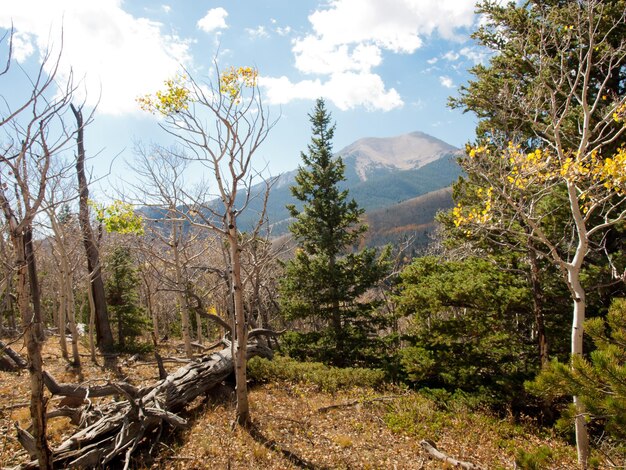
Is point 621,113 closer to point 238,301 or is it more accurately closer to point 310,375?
point 238,301

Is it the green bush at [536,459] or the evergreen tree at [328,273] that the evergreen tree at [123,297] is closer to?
the evergreen tree at [328,273]

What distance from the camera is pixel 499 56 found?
10.6m

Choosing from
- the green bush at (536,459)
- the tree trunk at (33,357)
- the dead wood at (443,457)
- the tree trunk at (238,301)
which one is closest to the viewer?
the green bush at (536,459)

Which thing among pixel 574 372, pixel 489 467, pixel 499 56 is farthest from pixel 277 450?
pixel 499 56

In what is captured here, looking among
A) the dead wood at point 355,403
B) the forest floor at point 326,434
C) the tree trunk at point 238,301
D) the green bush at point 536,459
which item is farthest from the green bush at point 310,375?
the green bush at point 536,459

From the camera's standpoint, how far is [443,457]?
6711 mm

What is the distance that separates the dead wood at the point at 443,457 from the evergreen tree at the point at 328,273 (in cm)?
696

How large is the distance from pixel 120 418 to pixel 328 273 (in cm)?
946

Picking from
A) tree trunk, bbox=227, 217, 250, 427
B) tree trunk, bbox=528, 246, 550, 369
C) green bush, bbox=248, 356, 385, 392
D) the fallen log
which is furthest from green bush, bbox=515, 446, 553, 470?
green bush, bbox=248, 356, 385, 392

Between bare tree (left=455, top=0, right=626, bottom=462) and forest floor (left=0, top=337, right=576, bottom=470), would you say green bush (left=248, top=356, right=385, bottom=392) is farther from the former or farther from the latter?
bare tree (left=455, top=0, right=626, bottom=462)

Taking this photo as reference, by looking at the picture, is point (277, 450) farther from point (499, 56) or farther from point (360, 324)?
point (499, 56)

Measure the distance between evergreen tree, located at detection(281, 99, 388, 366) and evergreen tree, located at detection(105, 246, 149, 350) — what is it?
8.58 meters

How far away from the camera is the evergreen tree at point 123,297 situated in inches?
689

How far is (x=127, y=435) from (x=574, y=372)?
702 centimetres
